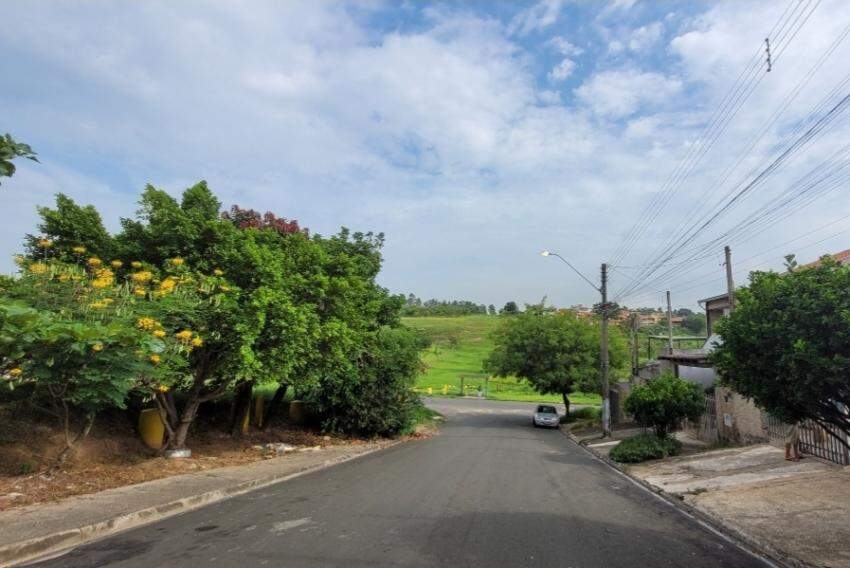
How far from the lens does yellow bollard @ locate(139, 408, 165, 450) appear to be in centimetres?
1398

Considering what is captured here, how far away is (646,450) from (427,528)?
11.5 meters

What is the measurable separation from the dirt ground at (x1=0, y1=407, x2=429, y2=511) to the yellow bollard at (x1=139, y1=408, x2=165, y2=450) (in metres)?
0.20

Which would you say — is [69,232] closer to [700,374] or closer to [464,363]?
[700,374]

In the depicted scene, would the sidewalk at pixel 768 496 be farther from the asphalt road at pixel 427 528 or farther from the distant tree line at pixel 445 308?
the distant tree line at pixel 445 308

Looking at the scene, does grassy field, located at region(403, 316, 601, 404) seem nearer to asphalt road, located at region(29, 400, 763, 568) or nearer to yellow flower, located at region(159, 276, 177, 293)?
asphalt road, located at region(29, 400, 763, 568)

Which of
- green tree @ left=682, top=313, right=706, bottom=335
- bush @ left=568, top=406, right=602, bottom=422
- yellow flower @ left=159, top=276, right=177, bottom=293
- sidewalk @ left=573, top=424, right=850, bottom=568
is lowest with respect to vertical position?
sidewalk @ left=573, top=424, right=850, bottom=568

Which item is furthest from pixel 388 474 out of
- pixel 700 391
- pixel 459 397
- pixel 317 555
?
pixel 459 397

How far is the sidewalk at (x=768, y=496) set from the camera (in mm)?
7172

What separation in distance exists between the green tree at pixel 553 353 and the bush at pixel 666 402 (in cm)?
1698

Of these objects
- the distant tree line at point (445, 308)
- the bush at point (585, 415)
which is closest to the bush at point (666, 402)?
the bush at point (585, 415)

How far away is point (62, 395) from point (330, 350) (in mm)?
6754

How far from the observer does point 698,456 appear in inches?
630

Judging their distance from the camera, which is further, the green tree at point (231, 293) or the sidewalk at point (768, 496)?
the green tree at point (231, 293)

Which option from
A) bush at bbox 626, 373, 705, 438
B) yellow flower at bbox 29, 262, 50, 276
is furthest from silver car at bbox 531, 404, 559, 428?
yellow flower at bbox 29, 262, 50, 276
